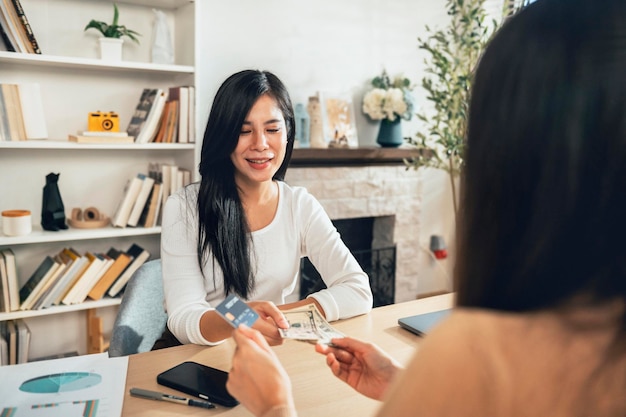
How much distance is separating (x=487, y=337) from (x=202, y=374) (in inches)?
28.2

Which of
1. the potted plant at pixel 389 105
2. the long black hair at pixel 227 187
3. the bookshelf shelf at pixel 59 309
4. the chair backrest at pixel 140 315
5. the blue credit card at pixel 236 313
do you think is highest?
the potted plant at pixel 389 105

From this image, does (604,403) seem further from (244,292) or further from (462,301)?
(244,292)

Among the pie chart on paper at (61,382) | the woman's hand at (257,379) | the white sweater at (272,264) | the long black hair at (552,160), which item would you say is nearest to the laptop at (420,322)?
the white sweater at (272,264)

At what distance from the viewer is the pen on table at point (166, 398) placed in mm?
1001

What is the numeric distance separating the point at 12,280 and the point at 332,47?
6.90 ft

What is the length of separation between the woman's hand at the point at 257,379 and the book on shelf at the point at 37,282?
6.43ft

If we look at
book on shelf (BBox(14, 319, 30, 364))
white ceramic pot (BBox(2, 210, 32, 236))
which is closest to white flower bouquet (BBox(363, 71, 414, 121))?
white ceramic pot (BBox(2, 210, 32, 236))

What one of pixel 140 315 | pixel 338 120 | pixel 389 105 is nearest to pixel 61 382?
pixel 140 315

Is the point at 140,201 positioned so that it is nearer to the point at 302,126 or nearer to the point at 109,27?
the point at 109,27

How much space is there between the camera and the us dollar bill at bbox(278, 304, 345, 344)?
3.70ft

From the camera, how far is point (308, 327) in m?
1.24

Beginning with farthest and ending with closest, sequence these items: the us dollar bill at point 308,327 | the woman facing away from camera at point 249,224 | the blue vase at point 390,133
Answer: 1. the blue vase at point 390,133
2. the woman facing away from camera at point 249,224
3. the us dollar bill at point 308,327

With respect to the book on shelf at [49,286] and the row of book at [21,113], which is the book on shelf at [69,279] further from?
the row of book at [21,113]

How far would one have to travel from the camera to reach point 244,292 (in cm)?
→ 164
